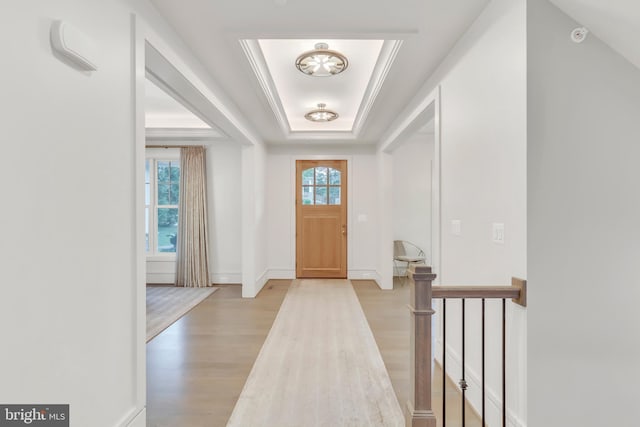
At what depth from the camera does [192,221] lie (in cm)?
596

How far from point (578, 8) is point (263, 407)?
9.28 feet

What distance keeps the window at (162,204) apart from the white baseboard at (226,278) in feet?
3.04

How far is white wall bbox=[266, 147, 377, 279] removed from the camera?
6488mm

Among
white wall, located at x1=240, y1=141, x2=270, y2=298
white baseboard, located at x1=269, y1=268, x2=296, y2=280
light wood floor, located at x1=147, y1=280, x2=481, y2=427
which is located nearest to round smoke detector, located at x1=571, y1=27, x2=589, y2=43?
light wood floor, located at x1=147, y1=280, x2=481, y2=427

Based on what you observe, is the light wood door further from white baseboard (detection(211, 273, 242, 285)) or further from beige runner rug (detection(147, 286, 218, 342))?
beige runner rug (detection(147, 286, 218, 342))

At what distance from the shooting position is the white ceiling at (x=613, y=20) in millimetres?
1485

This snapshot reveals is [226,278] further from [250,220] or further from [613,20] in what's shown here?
[613,20]

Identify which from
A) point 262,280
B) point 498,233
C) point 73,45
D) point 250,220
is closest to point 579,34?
point 498,233

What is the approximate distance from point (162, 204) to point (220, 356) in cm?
405

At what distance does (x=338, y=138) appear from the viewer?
5.83 metres

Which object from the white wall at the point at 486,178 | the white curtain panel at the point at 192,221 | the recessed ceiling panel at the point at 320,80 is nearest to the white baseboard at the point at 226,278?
the white curtain panel at the point at 192,221

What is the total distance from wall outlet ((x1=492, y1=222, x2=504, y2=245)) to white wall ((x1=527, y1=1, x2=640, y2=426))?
0.23 metres

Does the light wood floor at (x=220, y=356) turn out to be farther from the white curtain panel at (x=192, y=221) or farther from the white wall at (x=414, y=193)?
the white wall at (x=414, y=193)

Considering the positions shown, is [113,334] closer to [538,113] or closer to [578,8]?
[538,113]
